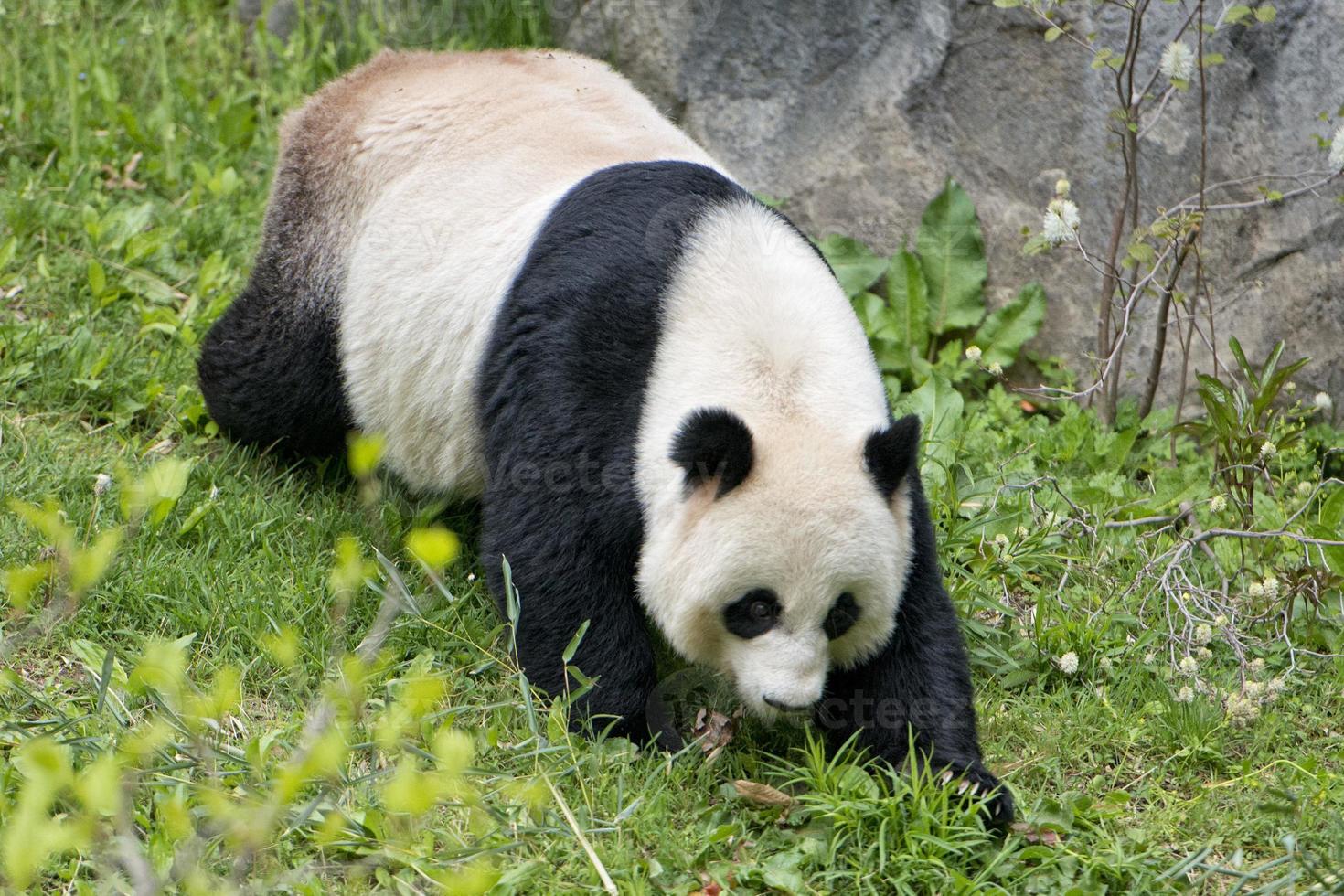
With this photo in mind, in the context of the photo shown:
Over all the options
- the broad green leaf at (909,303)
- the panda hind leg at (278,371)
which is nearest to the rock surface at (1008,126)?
the broad green leaf at (909,303)

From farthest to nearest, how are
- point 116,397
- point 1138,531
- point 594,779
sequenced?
point 116,397, point 1138,531, point 594,779

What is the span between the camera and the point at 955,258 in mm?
6281

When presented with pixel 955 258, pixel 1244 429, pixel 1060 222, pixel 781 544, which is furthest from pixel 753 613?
pixel 955 258

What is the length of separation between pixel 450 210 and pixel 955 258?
8.44 ft

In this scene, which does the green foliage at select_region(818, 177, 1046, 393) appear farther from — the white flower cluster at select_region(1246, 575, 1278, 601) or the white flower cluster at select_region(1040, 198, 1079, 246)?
the white flower cluster at select_region(1246, 575, 1278, 601)

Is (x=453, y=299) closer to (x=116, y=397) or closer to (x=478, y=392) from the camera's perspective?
(x=478, y=392)

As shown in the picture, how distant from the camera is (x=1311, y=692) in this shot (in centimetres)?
452

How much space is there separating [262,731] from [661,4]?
14.5ft

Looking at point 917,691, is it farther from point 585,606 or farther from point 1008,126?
point 1008,126

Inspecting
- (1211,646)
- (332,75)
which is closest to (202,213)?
(332,75)

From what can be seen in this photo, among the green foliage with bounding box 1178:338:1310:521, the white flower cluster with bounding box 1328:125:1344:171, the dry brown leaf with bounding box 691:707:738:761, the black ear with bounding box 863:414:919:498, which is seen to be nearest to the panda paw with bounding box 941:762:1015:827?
the dry brown leaf with bounding box 691:707:738:761

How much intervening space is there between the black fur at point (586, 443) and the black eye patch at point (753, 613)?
0.41 m

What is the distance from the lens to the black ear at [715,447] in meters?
3.45

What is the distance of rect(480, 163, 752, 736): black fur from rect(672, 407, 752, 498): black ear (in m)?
0.35
